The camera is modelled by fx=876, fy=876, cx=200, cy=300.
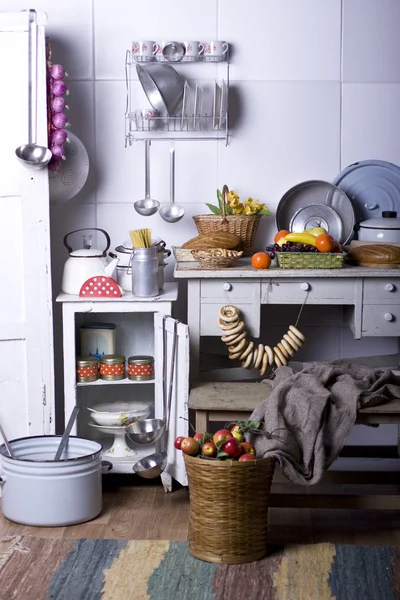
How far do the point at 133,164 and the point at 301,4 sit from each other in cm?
92

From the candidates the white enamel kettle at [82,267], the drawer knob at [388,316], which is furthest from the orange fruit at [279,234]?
the white enamel kettle at [82,267]

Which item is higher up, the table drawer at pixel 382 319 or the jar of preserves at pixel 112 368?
the table drawer at pixel 382 319

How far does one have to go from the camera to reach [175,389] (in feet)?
10.5

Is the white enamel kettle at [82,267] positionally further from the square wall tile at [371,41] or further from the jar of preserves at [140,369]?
the square wall tile at [371,41]

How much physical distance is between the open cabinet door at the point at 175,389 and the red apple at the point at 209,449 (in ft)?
1.44

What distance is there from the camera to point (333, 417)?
2.82 m

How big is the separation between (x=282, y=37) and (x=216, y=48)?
10.9 inches

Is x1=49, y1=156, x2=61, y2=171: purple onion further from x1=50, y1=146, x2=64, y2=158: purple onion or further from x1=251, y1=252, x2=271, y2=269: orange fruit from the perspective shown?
x1=251, y1=252, x2=271, y2=269: orange fruit

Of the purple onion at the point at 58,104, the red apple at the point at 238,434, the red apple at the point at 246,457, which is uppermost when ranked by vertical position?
the purple onion at the point at 58,104

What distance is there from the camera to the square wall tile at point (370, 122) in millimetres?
3529

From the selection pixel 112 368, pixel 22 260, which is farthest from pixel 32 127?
pixel 112 368

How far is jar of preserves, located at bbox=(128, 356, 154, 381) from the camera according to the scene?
10.9 feet

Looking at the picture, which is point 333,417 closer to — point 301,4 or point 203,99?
point 203,99

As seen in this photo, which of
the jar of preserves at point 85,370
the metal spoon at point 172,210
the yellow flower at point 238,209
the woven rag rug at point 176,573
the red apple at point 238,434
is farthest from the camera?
the metal spoon at point 172,210
